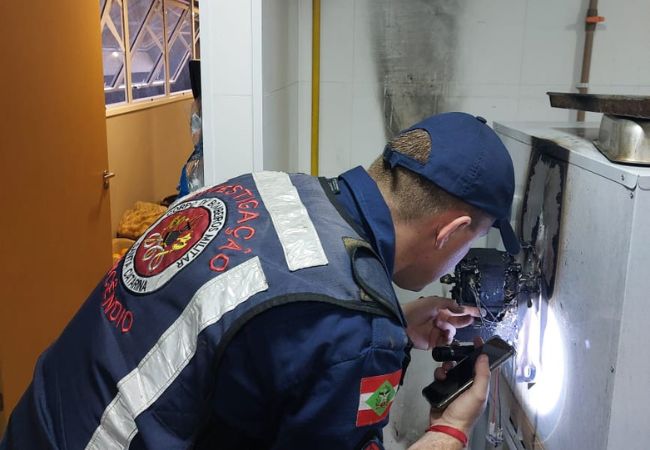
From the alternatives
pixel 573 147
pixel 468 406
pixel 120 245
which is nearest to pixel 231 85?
pixel 573 147

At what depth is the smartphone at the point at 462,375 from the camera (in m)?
1.19

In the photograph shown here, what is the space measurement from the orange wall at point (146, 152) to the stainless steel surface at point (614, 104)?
138 inches

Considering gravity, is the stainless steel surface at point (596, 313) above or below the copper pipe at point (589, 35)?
below

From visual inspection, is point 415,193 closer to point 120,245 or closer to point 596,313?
point 596,313

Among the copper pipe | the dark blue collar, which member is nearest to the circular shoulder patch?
the dark blue collar

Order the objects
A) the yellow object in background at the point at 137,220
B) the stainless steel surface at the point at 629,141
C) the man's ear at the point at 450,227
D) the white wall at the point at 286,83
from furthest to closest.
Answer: the yellow object in background at the point at 137,220, the white wall at the point at 286,83, the man's ear at the point at 450,227, the stainless steel surface at the point at 629,141

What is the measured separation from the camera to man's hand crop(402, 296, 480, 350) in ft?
4.78

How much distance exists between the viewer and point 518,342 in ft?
4.67

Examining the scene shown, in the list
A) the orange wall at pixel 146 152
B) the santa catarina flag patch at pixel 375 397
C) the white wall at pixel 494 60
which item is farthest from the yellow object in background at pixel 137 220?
the santa catarina flag patch at pixel 375 397

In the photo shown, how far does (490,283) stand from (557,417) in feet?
0.94

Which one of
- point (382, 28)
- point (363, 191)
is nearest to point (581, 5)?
point (382, 28)

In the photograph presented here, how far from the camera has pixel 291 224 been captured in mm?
932

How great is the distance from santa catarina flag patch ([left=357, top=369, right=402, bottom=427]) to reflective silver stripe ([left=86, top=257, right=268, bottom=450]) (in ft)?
→ 0.64

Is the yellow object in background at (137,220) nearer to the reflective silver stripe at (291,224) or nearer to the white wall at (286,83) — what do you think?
the white wall at (286,83)
